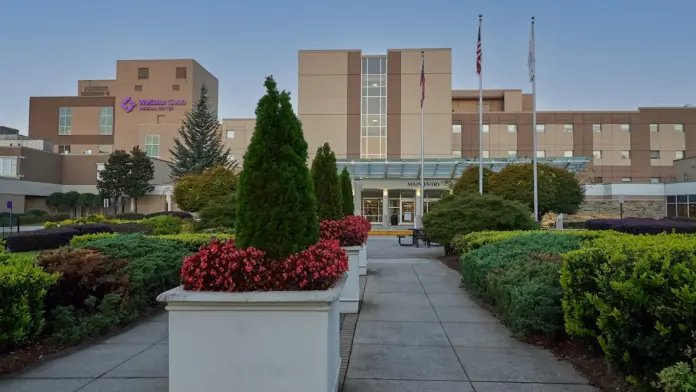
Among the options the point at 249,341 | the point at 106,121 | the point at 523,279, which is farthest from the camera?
the point at 106,121

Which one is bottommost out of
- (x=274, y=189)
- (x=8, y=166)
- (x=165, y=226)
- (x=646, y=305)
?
(x=646, y=305)

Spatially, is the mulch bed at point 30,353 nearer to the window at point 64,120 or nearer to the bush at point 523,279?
the bush at point 523,279

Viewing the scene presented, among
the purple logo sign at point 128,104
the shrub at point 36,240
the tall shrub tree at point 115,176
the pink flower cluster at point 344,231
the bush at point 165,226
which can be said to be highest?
the purple logo sign at point 128,104

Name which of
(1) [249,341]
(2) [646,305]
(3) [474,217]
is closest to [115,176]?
(3) [474,217]

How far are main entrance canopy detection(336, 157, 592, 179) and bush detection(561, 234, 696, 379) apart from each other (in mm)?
37474

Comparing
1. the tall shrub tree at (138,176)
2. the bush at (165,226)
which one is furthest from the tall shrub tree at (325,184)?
the tall shrub tree at (138,176)

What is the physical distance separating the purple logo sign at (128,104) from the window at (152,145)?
7.03 m

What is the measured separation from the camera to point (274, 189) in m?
3.97

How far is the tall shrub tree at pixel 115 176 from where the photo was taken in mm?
51469

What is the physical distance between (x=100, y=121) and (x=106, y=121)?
1.09m

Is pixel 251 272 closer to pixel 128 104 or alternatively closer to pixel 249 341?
pixel 249 341

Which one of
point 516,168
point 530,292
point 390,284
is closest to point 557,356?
point 530,292

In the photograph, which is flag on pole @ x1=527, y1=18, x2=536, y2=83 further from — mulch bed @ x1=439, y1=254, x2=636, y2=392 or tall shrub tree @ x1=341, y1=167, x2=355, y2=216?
mulch bed @ x1=439, y1=254, x2=636, y2=392

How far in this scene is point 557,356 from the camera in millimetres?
5461
